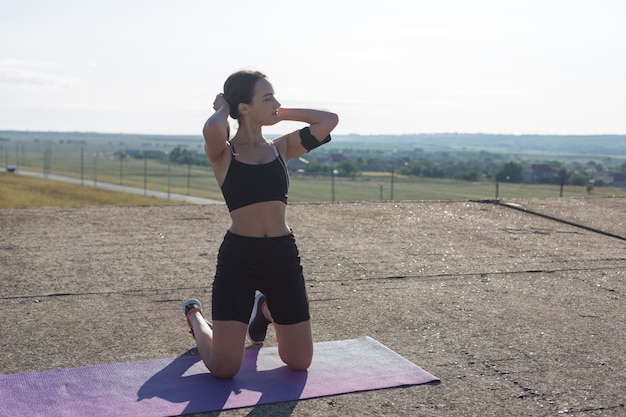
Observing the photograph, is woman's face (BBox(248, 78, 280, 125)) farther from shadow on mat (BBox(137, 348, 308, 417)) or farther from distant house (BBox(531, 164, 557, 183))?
distant house (BBox(531, 164, 557, 183))

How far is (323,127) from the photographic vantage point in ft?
13.9

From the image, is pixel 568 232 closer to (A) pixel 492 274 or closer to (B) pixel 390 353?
(A) pixel 492 274

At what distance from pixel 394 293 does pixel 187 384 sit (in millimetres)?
2274

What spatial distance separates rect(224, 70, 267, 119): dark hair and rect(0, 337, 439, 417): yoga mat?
132 centimetres

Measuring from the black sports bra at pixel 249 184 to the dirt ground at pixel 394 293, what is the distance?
0.98 m

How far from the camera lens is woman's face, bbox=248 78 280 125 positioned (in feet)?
12.9

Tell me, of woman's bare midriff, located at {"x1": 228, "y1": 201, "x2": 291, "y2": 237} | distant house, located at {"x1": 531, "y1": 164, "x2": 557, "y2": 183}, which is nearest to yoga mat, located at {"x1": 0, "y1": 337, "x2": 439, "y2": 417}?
woman's bare midriff, located at {"x1": 228, "y1": 201, "x2": 291, "y2": 237}

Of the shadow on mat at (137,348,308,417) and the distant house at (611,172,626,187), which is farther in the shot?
the distant house at (611,172,626,187)

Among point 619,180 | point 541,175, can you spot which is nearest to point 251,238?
point 619,180

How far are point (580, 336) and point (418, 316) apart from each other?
986 mm

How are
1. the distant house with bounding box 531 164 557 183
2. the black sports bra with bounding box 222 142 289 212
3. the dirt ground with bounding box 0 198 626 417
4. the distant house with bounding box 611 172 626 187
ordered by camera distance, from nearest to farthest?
the dirt ground with bounding box 0 198 626 417 → the black sports bra with bounding box 222 142 289 212 → the distant house with bounding box 611 172 626 187 → the distant house with bounding box 531 164 557 183

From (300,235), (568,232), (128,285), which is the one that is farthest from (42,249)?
(568,232)

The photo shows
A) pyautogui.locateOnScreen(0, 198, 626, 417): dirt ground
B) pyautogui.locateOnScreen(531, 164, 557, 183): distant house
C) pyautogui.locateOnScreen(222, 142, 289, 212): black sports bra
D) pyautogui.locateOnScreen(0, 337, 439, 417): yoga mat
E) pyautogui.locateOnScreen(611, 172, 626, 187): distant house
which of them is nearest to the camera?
pyautogui.locateOnScreen(0, 337, 439, 417): yoga mat

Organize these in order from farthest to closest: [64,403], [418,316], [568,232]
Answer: [568,232] < [418,316] < [64,403]
